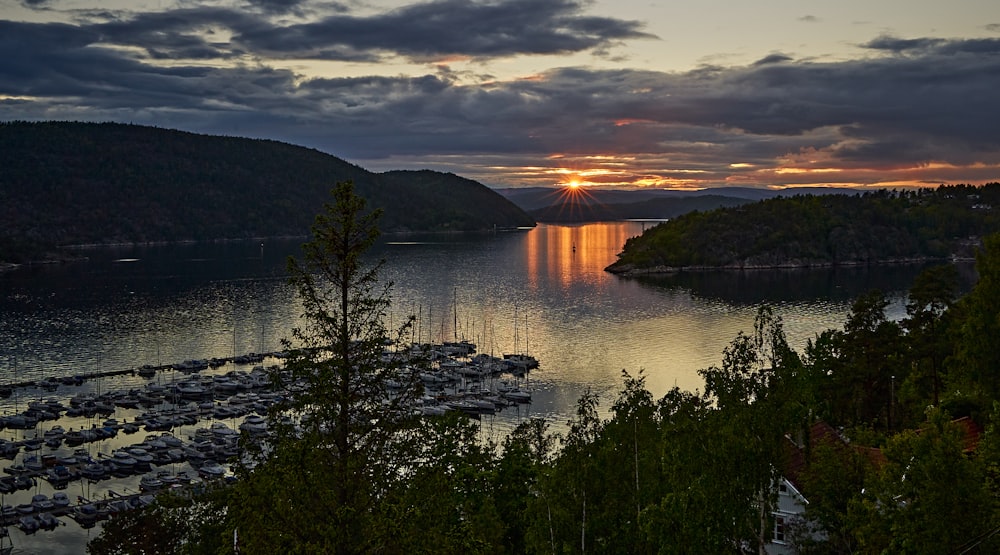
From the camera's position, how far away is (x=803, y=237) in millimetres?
166500

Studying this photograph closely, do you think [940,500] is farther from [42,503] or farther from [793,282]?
[793,282]

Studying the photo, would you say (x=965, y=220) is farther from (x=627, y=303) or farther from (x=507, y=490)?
(x=507, y=490)

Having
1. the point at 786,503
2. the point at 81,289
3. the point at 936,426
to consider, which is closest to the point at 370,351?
the point at 936,426

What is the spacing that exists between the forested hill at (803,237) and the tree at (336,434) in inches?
5464

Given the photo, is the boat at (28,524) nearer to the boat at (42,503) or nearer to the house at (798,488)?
the boat at (42,503)

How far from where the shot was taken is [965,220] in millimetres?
187375

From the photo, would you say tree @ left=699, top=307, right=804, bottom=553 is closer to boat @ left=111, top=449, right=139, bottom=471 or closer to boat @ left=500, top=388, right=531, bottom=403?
boat @ left=111, top=449, right=139, bottom=471

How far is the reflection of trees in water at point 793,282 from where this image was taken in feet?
372

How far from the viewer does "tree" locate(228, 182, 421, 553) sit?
33.8 feet

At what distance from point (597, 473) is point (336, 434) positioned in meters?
7.72

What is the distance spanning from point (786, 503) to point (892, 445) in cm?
626

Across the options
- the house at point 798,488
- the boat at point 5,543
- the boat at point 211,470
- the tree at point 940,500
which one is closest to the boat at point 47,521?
the boat at point 5,543

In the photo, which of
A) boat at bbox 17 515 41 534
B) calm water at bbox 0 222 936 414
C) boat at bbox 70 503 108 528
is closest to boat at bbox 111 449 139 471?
boat at bbox 70 503 108 528

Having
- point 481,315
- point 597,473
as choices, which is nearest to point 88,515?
point 597,473
